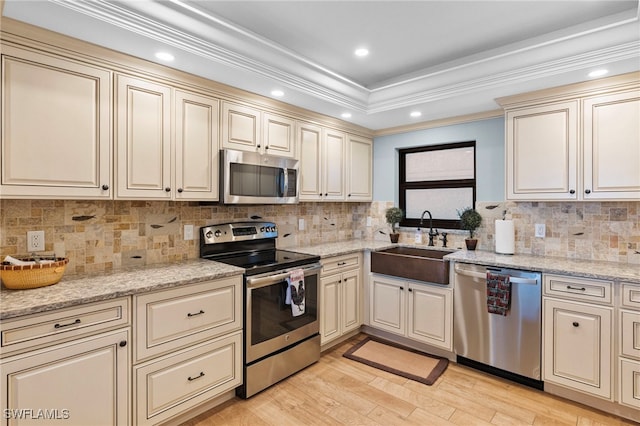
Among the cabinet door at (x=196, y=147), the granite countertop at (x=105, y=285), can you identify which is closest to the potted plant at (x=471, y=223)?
the granite countertop at (x=105, y=285)

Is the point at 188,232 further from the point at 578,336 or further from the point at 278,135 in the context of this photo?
the point at 578,336

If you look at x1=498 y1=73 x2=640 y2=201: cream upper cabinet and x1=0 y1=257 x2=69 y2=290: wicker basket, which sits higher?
x1=498 y1=73 x2=640 y2=201: cream upper cabinet

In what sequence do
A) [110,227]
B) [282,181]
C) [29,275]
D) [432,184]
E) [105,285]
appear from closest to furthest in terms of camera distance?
[29,275], [105,285], [110,227], [282,181], [432,184]

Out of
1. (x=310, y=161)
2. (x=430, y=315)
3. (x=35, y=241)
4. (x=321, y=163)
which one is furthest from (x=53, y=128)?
(x=430, y=315)

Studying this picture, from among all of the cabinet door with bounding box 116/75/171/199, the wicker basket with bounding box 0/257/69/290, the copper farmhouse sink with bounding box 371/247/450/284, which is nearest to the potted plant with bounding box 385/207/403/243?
the copper farmhouse sink with bounding box 371/247/450/284

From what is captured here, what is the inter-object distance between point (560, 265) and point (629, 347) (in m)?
0.62

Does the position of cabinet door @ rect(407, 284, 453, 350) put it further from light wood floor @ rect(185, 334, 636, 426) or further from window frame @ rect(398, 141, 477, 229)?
window frame @ rect(398, 141, 477, 229)

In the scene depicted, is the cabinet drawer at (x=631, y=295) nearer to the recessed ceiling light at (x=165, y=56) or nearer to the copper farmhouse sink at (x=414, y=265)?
the copper farmhouse sink at (x=414, y=265)

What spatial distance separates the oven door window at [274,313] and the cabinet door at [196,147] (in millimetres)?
828

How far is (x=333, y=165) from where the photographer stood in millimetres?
3619

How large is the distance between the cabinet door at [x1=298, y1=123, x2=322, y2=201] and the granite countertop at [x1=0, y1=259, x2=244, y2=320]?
3.96 feet

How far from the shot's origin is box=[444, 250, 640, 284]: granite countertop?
7.34 feet

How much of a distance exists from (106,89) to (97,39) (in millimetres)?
266

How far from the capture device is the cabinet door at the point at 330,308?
9.91 feet
